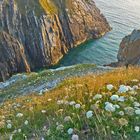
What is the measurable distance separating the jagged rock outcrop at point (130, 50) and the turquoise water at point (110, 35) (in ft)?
151

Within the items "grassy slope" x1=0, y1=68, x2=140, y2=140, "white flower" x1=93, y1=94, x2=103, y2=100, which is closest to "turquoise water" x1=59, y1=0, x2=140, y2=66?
"grassy slope" x1=0, y1=68, x2=140, y2=140

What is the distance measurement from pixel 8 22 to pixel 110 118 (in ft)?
300

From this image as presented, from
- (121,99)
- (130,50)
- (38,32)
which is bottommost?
(38,32)

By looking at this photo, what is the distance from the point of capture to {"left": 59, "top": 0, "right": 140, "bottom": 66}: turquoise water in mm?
105500

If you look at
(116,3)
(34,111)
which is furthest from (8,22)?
(34,111)

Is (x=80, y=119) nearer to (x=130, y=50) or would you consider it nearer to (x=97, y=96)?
(x=97, y=96)

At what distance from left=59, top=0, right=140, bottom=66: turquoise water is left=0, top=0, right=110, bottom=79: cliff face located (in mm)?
3997

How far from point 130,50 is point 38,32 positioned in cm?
5485

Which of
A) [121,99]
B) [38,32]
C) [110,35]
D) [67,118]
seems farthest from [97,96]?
[110,35]

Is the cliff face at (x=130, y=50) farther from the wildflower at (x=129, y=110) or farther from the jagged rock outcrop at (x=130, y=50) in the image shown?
the wildflower at (x=129, y=110)

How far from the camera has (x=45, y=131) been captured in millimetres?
10609

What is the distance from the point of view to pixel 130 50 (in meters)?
51.6

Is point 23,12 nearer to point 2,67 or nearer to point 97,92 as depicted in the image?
point 2,67

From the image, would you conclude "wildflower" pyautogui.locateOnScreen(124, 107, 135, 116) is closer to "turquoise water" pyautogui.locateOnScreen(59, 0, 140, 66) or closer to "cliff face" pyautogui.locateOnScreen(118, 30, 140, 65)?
"cliff face" pyautogui.locateOnScreen(118, 30, 140, 65)
